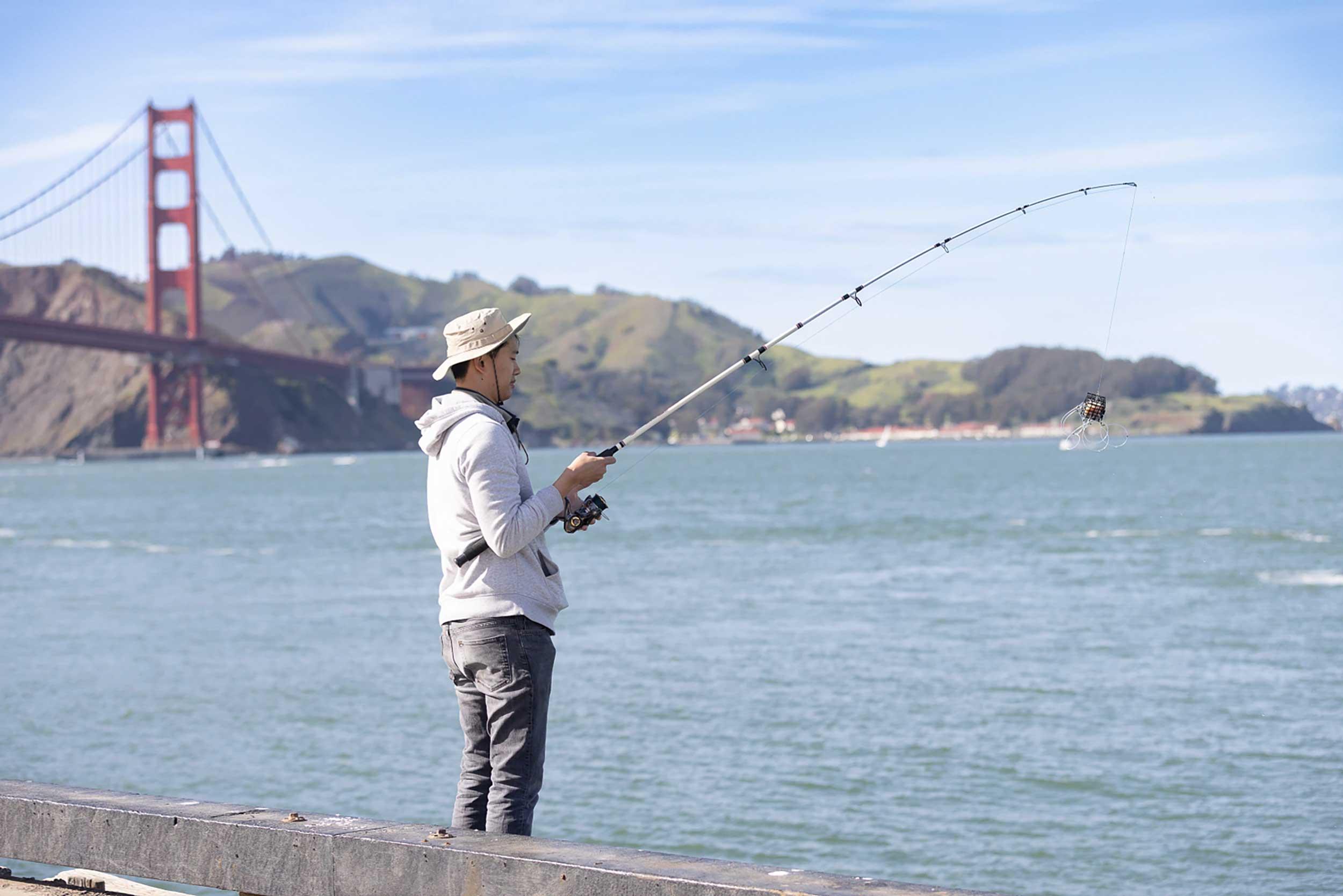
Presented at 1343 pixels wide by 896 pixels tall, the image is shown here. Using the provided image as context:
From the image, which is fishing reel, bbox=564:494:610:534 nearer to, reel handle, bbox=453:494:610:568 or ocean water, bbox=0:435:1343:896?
reel handle, bbox=453:494:610:568

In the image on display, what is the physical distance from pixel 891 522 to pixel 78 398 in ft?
274

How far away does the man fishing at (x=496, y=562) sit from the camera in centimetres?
370

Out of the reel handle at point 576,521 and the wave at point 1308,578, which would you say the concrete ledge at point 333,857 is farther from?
the wave at point 1308,578

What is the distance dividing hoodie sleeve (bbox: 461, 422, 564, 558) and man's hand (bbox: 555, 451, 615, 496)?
59mm

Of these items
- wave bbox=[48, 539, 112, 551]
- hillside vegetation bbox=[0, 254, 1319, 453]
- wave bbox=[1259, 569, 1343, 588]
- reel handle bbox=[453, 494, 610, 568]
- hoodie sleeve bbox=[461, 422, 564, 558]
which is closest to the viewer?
hoodie sleeve bbox=[461, 422, 564, 558]

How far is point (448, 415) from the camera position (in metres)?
3.74

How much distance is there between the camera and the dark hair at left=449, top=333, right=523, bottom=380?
3797 millimetres

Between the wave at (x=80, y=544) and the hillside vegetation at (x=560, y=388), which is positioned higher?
the hillside vegetation at (x=560, y=388)

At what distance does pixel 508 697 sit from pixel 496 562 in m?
0.33

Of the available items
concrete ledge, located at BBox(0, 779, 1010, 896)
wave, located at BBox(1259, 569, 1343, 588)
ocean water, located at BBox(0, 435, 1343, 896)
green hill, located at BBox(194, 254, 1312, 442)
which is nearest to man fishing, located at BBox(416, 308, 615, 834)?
concrete ledge, located at BBox(0, 779, 1010, 896)

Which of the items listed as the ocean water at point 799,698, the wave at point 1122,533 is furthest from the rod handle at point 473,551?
the wave at point 1122,533

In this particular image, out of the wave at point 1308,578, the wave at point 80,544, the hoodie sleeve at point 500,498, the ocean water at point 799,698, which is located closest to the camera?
the hoodie sleeve at point 500,498

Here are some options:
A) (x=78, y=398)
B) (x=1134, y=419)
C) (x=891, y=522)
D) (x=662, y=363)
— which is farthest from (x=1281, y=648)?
(x=662, y=363)

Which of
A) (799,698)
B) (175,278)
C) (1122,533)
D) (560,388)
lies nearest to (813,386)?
(560,388)
